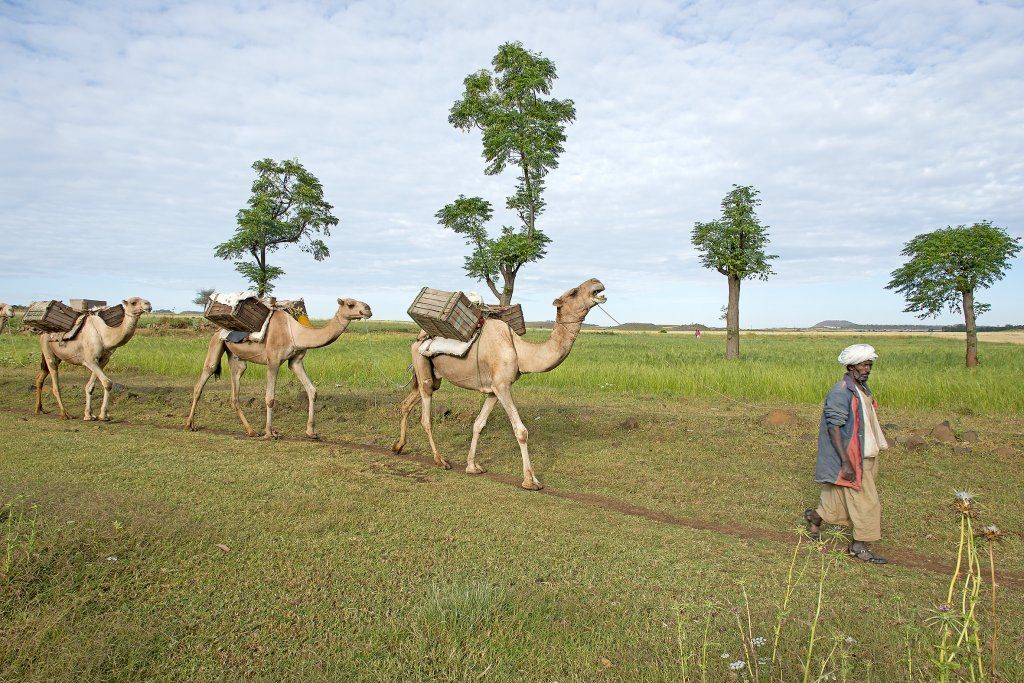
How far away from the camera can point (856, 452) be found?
543 cm

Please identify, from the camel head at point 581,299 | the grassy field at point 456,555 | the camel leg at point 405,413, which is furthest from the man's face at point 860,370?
the camel leg at point 405,413

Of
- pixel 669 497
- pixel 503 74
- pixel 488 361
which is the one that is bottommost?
pixel 669 497

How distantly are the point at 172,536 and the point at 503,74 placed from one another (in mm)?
19700

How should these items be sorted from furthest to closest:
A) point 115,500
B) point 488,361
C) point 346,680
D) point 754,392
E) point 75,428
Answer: point 754,392 → point 75,428 → point 488,361 → point 115,500 → point 346,680

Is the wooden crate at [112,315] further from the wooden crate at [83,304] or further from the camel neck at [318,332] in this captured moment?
the camel neck at [318,332]

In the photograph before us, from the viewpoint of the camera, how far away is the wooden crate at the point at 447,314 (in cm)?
827

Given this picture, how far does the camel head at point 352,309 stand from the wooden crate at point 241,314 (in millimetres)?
1586

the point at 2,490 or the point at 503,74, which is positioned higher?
the point at 503,74

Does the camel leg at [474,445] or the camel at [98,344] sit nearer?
the camel leg at [474,445]

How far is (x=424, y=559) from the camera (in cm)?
492

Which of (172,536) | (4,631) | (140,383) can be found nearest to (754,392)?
(172,536)

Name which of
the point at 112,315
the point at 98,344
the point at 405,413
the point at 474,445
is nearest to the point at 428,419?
the point at 405,413

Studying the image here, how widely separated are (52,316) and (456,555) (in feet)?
37.6

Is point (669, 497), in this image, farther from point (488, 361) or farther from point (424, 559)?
point (424, 559)
